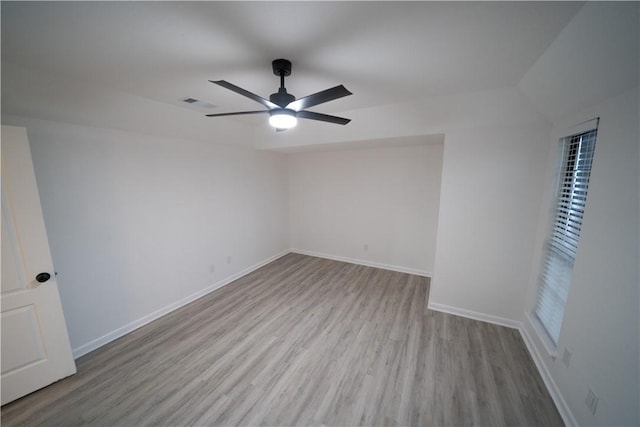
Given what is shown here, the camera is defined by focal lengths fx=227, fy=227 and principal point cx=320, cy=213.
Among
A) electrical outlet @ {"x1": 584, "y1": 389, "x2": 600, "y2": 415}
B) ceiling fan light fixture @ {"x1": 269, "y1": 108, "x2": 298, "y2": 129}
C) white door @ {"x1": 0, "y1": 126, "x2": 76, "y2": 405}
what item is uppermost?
ceiling fan light fixture @ {"x1": 269, "y1": 108, "x2": 298, "y2": 129}

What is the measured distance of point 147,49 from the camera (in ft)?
4.94

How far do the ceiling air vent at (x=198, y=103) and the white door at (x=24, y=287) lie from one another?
48.4 inches

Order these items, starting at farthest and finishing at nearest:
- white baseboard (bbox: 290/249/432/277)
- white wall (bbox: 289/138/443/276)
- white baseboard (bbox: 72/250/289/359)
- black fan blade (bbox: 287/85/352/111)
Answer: white baseboard (bbox: 290/249/432/277)
white wall (bbox: 289/138/443/276)
white baseboard (bbox: 72/250/289/359)
black fan blade (bbox: 287/85/352/111)

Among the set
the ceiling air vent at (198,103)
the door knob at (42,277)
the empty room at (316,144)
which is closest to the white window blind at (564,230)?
the empty room at (316,144)

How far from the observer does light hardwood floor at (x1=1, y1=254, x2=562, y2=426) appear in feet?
5.44

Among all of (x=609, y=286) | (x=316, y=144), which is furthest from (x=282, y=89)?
(x=609, y=286)

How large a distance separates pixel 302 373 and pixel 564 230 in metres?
2.66

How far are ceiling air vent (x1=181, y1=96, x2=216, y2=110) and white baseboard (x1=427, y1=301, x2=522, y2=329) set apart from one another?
12.1 feet

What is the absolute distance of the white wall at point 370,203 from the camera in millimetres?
3855

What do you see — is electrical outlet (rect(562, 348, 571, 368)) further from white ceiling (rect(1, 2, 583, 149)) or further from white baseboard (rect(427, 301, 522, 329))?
white ceiling (rect(1, 2, 583, 149))

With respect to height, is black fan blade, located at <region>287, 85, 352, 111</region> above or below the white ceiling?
below

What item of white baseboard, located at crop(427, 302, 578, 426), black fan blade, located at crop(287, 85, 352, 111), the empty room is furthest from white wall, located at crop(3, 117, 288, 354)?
white baseboard, located at crop(427, 302, 578, 426)

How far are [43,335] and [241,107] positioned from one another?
2721 millimetres

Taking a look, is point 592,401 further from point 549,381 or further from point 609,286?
point 609,286
